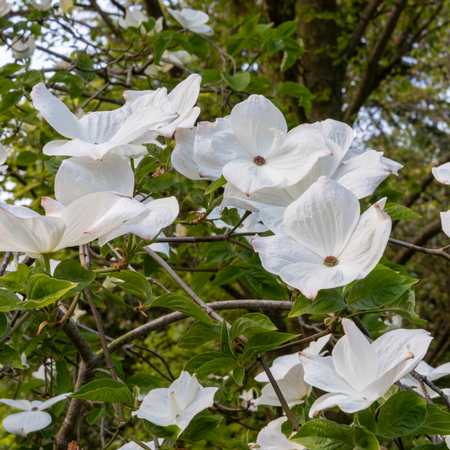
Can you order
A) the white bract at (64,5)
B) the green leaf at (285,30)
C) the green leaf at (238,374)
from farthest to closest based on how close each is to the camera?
1. the white bract at (64,5)
2. the green leaf at (285,30)
3. the green leaf at (238,374)

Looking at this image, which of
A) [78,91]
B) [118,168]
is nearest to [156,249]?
[118,168]

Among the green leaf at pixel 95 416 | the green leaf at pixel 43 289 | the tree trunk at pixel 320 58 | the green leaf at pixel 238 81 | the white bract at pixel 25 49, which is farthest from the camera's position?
the tree trunk at pixel 320 58

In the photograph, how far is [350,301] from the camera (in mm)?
325

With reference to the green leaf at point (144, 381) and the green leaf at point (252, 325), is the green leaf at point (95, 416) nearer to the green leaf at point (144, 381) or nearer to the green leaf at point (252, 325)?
the green leaf at point (144, 381)

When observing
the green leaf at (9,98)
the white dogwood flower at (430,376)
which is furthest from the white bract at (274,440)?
the green leaf at (9,98)

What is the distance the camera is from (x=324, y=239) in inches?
12.6

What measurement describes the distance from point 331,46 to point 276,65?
0.26m

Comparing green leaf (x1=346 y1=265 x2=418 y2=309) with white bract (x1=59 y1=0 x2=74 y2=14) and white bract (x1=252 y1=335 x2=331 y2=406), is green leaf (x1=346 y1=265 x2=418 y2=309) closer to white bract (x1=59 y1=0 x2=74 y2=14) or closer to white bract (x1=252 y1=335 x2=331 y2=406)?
white bract (x1=252 y1=335 x2=331 y2=406)

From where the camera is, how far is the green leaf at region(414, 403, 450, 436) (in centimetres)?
31

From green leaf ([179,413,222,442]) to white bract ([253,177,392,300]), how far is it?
0.49ft

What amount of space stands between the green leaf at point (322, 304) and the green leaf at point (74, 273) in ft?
0.47

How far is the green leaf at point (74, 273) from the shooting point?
0.30 m

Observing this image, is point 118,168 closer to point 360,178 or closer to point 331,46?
point 360,178

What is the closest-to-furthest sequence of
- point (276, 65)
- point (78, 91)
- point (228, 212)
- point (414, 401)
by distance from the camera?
point (414, 401), point (228, 212), point (78, 91), point (276, 65)
